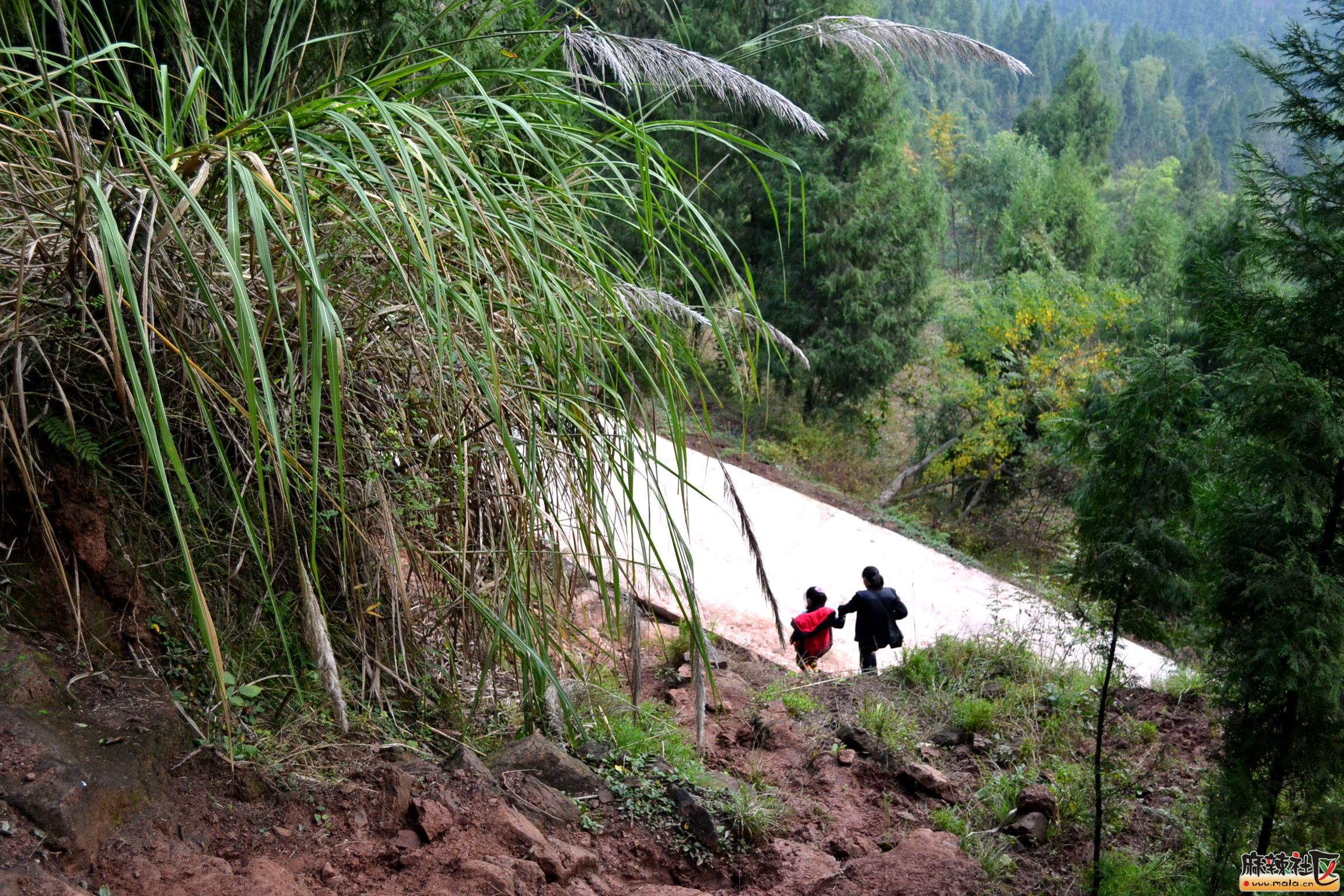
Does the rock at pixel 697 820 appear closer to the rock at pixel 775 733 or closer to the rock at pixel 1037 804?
the rock at pixel 775 733

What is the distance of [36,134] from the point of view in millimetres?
2193

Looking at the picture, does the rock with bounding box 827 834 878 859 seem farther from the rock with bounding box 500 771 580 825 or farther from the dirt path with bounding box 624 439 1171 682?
the dirt path with bounding box 624 439 1171 682

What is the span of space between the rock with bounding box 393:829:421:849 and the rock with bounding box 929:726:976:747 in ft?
11.1

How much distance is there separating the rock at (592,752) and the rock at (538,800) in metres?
0.32

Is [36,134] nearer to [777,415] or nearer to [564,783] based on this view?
[564,783]

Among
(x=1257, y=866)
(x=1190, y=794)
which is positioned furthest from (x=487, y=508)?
(x=1190, y=794)

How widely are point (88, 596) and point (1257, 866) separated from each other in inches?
134

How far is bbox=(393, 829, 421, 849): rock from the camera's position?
2182 millimetres

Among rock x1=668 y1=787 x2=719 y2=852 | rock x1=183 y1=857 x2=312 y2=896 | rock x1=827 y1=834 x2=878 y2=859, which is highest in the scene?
rock x1=183 y1=857 x2=312 y2=896

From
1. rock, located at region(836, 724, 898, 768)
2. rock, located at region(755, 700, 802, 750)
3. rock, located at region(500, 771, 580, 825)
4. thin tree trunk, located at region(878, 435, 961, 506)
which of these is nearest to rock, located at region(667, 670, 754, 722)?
rock, located at region(755, 700, 802, 750)

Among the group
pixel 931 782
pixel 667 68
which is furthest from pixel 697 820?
pixel 667 68

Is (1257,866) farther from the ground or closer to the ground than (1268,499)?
closer to the ground

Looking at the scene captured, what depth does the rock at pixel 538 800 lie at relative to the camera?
97.1 inches

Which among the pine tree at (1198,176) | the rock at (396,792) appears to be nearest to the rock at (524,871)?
the rock at (396,792)
